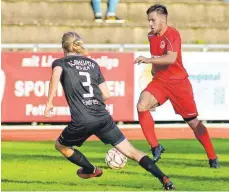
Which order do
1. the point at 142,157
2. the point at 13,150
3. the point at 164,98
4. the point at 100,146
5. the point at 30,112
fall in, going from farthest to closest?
the point at 30,112 → the point at 100,146 → the point at 13,150 → the point at 164,98 → the point at 142,157

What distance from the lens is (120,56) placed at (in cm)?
2234

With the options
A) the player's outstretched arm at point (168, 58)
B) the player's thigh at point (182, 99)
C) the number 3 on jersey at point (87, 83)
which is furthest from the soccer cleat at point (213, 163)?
the number 3 on jersey at point (87, 83)

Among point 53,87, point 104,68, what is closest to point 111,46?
point 104,68

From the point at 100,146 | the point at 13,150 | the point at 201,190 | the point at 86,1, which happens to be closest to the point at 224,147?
the point at 100,146

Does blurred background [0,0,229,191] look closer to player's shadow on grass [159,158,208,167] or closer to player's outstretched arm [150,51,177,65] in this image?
player's shadow on grass [159,158,208,167]

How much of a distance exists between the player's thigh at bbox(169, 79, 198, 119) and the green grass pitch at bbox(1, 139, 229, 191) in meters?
0.77

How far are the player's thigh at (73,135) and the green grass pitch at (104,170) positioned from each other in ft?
1.72

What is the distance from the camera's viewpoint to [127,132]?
2170 centimetres

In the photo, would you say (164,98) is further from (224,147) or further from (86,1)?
(86,1)

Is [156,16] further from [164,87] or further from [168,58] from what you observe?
[164,87]

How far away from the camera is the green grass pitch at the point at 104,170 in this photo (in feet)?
38.0

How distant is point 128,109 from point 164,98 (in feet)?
26.2

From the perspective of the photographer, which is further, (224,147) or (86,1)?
(86,1)

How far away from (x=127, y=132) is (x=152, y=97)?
7.69 m
